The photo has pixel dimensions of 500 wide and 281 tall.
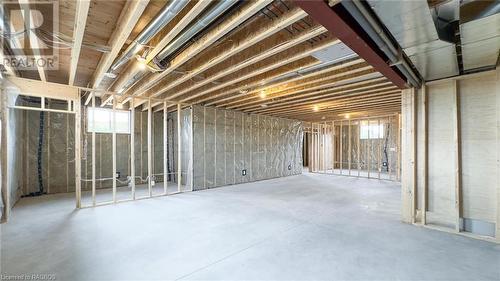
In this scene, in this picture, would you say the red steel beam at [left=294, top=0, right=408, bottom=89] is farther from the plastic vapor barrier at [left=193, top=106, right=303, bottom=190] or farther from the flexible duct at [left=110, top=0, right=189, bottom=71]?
the plastic vapor barrier at [left=193, top=106, right=303, bottom=190]

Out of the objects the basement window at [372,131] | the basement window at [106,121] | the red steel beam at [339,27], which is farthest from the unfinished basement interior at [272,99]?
the basement window at [372,131]

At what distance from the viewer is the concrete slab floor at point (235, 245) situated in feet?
6.92

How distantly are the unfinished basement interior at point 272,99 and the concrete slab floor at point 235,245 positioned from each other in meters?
0.02

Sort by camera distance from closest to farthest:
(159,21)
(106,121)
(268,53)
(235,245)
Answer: (159,21)
(235,245)
(268,53)
(106,121)

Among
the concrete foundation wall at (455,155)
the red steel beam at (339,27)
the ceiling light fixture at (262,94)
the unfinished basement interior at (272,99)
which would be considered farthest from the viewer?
the ceiling light fixture at (262,94)

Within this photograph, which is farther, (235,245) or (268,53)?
(268,53)

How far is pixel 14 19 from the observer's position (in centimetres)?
242

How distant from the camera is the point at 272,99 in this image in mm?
5727

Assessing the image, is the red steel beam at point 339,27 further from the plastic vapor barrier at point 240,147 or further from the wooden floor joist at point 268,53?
Answer: the plastic vapor barrier at point 240,147

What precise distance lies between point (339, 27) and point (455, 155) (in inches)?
109

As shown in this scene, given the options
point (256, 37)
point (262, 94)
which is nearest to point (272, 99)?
point (262, 94)

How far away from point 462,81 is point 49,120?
28.4 ft

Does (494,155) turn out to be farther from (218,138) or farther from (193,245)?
(218,138)

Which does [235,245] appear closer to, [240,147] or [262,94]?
[262,94]
